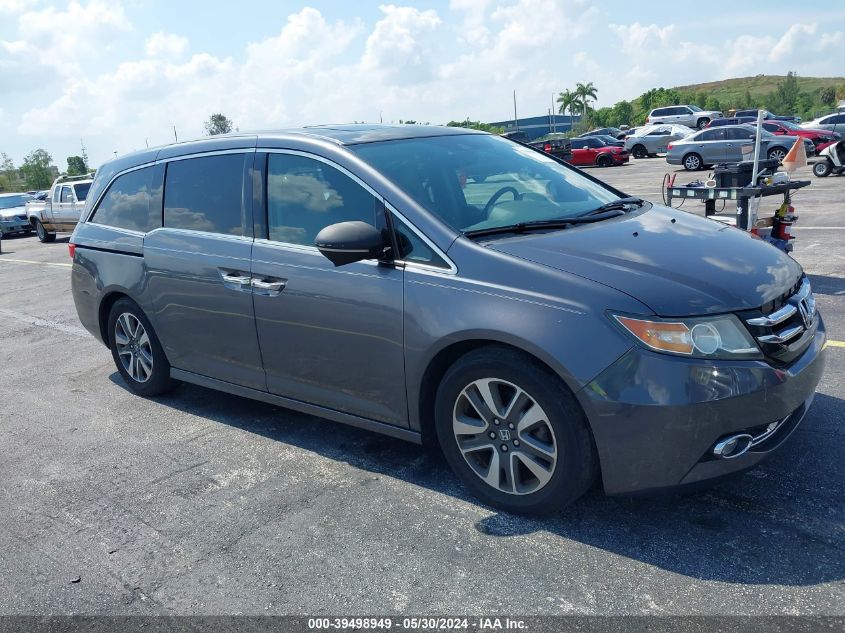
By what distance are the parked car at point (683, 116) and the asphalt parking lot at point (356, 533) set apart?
45028 mm

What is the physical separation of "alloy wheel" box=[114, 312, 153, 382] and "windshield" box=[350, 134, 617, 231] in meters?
2.34

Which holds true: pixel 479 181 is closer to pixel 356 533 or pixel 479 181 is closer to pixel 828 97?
pixel 356 533

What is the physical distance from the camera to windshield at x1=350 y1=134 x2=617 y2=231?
3.91m

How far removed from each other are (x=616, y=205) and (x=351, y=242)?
5.35 ft

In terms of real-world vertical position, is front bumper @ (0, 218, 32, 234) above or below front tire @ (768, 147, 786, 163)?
below

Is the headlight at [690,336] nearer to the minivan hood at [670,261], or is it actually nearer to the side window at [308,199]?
the minivan hood at [670,261]

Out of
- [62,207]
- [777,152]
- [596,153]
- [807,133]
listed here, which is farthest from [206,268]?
[596,153]

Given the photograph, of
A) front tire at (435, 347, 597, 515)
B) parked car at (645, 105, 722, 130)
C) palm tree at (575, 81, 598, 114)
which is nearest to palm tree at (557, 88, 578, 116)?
palm tree at (575, 81, 598, 114)

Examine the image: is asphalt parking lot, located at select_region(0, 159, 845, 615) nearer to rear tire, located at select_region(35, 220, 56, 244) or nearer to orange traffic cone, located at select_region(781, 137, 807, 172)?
orange traffic cone, located at select_region(781, 137, 807, 172)

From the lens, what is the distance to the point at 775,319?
324cm

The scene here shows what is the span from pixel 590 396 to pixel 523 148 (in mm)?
2331

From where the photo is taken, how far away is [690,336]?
304 cm

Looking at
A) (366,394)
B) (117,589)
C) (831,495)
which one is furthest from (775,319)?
(117,589)

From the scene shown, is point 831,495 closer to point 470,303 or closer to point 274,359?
point 470,303
